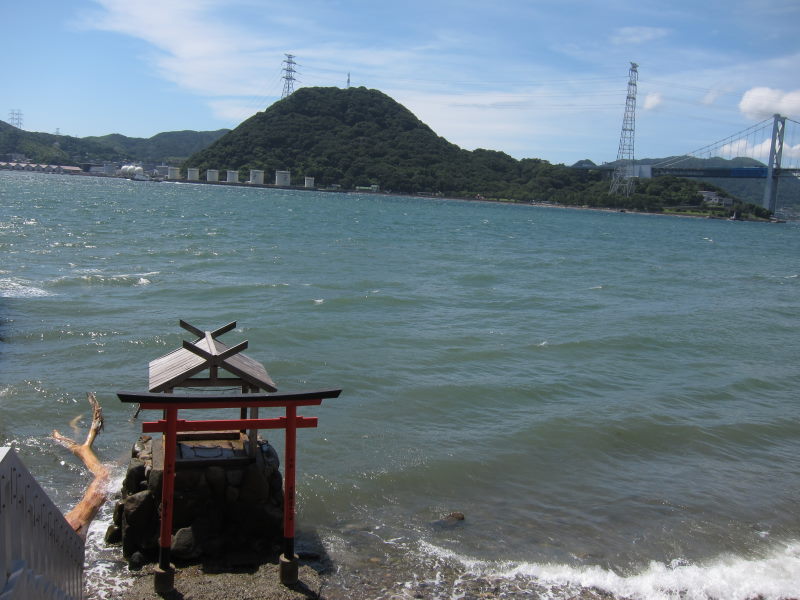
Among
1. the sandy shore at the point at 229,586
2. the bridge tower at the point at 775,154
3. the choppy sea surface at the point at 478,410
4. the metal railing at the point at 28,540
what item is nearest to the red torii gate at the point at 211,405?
the sandy shore at the point at 229,586

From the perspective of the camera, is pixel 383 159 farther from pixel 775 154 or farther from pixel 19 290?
pixel 19 290

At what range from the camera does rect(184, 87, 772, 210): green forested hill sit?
5748 inches

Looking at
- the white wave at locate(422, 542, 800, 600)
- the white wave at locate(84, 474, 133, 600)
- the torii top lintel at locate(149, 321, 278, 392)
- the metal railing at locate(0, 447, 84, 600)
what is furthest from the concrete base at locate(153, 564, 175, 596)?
the white wave at locate(422, 542, 800, 600)

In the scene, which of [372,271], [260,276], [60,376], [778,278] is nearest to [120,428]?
[60,376]

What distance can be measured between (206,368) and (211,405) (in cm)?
103

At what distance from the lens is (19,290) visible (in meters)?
18.6

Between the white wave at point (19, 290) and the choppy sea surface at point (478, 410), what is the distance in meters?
0.10

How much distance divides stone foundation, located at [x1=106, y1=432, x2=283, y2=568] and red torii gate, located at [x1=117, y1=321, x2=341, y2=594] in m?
0.31

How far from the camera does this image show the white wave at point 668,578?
6.20 m

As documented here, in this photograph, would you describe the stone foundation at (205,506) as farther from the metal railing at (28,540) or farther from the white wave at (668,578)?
the metal railing at (28,540)

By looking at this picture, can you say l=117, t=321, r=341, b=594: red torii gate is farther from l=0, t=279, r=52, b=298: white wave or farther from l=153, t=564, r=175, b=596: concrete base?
l=0, t=279, r=52, b=298: white wave

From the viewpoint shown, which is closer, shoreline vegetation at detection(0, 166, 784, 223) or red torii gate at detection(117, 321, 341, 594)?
red torii gate at detection(117, 321, 341, 594)

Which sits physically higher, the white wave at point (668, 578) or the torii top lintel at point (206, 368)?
the torii top lintel at point (206, 368)

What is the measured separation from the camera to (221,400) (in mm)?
5328
